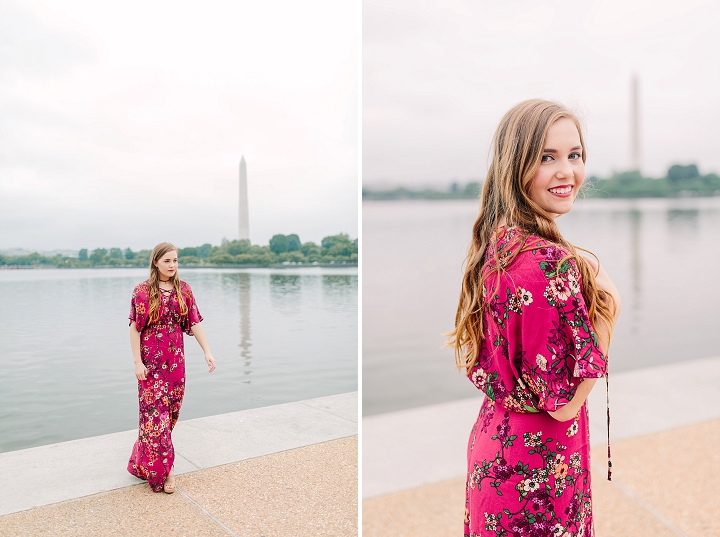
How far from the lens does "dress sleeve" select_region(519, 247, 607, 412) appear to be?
125 cm

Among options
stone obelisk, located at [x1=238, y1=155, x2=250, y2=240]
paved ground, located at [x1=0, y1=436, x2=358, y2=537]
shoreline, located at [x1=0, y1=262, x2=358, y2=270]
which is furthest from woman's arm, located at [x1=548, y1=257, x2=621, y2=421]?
stone obelisk, located at [x1=238, y1=155, x2=250, y2=240]

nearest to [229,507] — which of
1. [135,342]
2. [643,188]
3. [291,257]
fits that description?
[135,342]

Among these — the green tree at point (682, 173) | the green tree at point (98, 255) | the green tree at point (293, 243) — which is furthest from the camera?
the green tree at point (682, 173)

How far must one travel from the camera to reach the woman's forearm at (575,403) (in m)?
1.26

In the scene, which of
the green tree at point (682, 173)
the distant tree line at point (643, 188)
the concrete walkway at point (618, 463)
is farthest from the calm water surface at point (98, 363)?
the green tree at point (682, 173)

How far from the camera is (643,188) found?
1339 centimetres

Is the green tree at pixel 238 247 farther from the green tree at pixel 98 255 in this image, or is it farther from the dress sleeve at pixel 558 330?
the dress sleeve at pixel 558 330

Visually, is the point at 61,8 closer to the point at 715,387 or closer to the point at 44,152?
the point at 44,152

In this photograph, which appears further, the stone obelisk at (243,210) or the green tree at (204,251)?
the stone obelisk at (243,210)

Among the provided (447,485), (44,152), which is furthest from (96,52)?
(447,485)

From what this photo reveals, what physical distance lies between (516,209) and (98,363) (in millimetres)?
3283

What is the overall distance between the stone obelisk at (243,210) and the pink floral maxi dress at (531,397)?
14.1 ft

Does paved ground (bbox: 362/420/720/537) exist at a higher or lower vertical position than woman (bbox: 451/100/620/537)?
lower

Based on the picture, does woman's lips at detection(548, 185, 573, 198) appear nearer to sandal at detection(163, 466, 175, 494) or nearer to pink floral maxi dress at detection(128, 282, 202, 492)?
pink floral maxi dress at detection(128, 282, 202, 492)
